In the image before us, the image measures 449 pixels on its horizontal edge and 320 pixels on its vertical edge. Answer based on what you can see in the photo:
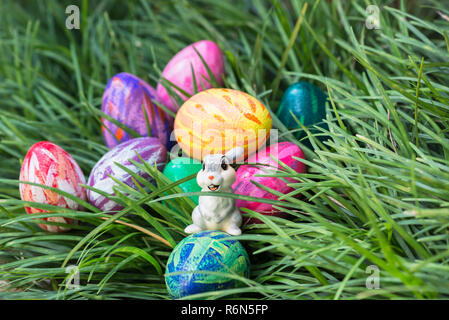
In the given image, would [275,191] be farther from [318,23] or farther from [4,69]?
[4,69]

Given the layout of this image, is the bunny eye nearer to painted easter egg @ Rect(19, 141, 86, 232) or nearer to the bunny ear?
the bunny ear

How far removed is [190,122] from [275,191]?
265mm

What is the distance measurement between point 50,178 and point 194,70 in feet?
1.61

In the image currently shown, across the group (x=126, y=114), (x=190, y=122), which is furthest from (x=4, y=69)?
(x=190, y=122)

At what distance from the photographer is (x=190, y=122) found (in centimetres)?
100

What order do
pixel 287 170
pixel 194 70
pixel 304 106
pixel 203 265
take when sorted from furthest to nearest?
pixel 194 70 → pixel 304 106 → pixel 287 170 → pixel 203 265

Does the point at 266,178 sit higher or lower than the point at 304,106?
lower

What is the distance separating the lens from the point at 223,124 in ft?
3.19

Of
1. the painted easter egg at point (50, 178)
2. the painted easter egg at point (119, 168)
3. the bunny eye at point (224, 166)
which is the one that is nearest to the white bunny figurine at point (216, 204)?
the bunny eye at point (224, 166)

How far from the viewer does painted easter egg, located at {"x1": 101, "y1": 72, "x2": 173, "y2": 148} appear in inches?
44.4

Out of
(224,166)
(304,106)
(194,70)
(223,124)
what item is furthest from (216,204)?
(194,70)

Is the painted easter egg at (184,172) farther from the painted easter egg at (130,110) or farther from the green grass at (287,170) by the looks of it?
the painted easter egg at (130,110)

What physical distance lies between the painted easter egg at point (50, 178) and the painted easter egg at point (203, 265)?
1.06 feet

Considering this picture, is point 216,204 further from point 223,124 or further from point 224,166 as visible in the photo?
point 223,124
